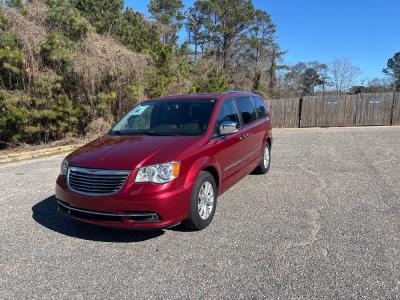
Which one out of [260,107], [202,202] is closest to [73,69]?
[260,107]

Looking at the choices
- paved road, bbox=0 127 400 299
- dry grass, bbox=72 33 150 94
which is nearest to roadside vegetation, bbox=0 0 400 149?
dry grass, bbox=72 33 150 94

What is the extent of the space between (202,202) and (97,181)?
131cm

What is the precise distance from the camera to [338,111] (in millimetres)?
19594

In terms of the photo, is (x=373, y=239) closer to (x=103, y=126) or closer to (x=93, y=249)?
(x=93, y=249)

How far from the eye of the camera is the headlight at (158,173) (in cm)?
393

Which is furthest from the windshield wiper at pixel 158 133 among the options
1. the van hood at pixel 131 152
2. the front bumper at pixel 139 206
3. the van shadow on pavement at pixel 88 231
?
the van shadow on pavement at pixel 88 231

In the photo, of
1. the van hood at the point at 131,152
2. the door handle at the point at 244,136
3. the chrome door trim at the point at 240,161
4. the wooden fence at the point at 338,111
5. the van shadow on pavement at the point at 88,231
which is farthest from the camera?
the wooden fence at the point at 338,111

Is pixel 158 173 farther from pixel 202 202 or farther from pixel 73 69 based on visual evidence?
pixel 73 69

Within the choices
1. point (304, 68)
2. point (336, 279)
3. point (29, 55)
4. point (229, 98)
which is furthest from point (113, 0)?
point (304, 68)

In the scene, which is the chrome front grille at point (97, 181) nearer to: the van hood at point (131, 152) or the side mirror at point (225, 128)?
the van hood at point (131, 152)

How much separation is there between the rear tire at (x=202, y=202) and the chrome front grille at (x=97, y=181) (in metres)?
0.86

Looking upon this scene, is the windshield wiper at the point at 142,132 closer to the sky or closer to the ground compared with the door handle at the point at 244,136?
closer to the sky

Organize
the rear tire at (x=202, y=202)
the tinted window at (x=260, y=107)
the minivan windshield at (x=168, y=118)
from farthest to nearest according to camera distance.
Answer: the tinted window at (x=260, y=107)
the minivan windshield at (x=168, y=118)
the rear tire at (x=202, y=202)

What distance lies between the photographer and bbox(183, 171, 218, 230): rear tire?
4.22 meters
